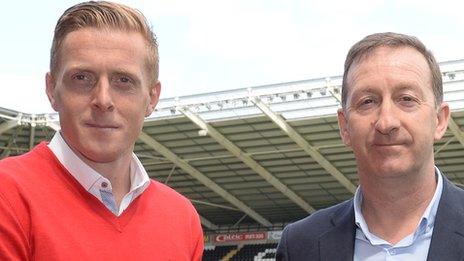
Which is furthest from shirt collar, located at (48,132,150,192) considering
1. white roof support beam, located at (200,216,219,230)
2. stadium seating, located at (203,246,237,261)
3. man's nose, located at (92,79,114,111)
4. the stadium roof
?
white roof support beam, located at (200,216,219,230)

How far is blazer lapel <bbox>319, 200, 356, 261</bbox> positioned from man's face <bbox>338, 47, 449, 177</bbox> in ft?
1.20

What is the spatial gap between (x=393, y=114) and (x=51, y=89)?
1278mm

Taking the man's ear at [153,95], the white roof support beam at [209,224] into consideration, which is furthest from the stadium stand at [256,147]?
the man's ear at [153,95]

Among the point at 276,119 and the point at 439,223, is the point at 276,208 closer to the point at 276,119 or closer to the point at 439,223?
the point at 276,119

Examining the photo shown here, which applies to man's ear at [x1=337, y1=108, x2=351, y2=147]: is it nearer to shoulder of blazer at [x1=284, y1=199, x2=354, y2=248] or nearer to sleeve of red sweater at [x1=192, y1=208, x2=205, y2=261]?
shoulder of blazer at [x1=284, y1=199, x2=354, y2=248]

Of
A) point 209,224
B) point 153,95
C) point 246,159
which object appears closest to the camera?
point 153,95

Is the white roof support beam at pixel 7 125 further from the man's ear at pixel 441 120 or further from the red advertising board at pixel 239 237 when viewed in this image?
the man's ear at pixel 441 120

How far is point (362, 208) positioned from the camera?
11.3ft

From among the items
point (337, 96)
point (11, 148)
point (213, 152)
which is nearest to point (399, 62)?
point (337, 96)

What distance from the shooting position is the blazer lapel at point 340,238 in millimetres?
3396

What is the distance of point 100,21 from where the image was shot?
296 cm

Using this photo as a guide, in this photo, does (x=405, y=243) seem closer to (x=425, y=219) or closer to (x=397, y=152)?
(x=425, y=219)

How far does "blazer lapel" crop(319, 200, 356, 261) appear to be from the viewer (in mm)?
3396

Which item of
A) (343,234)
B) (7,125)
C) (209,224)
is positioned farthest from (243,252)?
(343,234)
